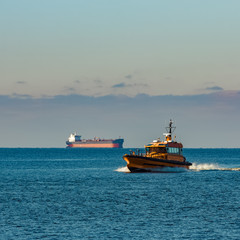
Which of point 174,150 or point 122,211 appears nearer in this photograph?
point 122,211

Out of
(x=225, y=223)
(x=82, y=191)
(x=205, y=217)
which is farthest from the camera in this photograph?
(x=82, y=191)

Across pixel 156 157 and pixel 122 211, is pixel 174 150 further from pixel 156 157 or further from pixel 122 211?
pixel 122 211

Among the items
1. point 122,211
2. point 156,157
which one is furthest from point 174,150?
point 122,211

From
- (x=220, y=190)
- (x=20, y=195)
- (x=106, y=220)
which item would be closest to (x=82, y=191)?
(x=20, y=195)

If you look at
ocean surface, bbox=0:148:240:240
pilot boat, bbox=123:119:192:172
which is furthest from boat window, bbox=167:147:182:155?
ocean surface, bbox=0:148:240:240

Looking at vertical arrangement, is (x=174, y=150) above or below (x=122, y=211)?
above

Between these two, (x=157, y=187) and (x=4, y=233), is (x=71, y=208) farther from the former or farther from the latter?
(x=157, y=187)

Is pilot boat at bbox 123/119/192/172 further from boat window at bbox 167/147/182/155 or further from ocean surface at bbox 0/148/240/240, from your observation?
ocean surface at bbox 0/148/240/240

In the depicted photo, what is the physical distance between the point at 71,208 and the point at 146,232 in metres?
13.6

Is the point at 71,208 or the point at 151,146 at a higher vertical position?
the point at 151,146

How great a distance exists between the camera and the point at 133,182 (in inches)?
3093

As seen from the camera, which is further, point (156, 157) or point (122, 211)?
point (156, 157)

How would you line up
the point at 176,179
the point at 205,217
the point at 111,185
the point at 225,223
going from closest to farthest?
the point at 225,223 → the point at 205,217 → the point at 111,185 → the point at 176,179

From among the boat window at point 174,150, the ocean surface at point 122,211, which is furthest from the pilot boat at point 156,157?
the ocean surface at point 122,211
